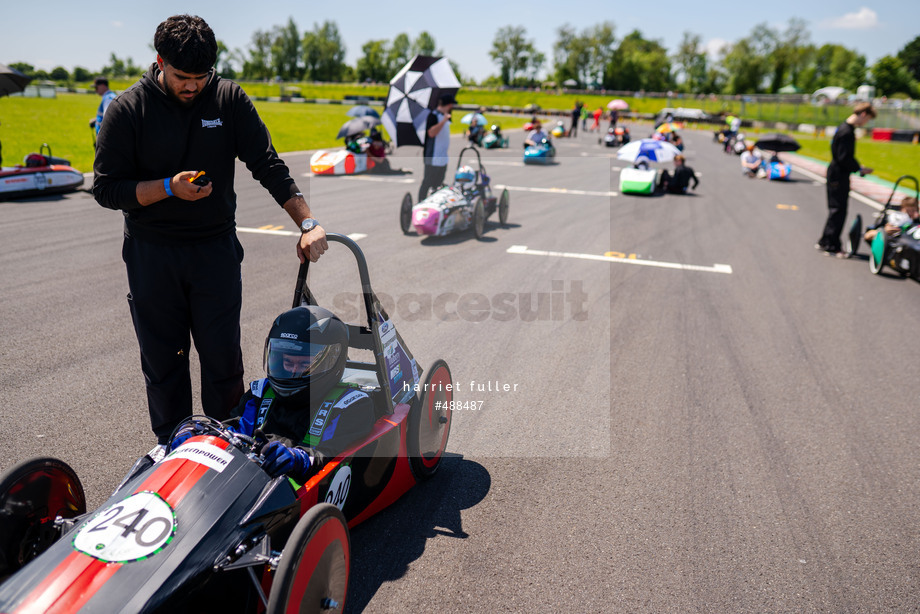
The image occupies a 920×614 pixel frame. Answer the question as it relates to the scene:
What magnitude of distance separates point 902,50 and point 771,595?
137363 millimetres

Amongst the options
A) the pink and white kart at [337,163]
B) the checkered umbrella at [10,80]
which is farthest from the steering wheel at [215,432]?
the pink and white kart at [337,163]

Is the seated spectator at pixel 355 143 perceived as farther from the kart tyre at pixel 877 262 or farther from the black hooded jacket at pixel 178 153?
the black hooded jacket at pixel 178 153

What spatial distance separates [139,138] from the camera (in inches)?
101

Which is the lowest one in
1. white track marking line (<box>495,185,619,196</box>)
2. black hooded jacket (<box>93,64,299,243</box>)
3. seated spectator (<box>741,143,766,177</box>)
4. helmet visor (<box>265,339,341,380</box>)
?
white track marking line (<box>495,185,619,196</box>)

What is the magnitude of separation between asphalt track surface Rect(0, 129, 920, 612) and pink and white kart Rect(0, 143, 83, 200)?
1765 mm

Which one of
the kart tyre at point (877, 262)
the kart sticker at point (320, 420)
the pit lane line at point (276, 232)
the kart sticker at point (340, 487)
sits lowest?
the kart tyre at point (877, 262)

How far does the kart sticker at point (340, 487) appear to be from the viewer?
2.55 metres

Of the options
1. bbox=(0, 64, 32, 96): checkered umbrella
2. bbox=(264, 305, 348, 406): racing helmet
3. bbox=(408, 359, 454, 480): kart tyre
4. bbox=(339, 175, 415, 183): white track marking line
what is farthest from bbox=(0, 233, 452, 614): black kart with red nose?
bbox=(339, 175, 415, 183): white track marking line

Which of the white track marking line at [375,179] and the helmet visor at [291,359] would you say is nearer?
the helmet visor at [291,359]

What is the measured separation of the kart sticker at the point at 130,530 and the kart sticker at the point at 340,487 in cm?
70

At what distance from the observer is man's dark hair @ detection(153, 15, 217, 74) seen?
2.35m

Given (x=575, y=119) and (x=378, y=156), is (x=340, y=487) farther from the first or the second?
(x=575, y=119)

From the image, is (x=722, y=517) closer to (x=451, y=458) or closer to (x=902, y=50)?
(x=451, y=458)

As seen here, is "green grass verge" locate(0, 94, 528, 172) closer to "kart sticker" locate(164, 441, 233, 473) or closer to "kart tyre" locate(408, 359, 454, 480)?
"kart tyre" locate(408, 359, 454, 480)
